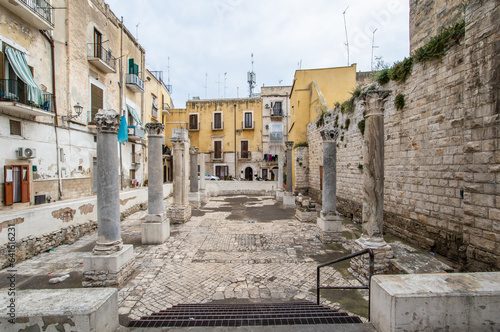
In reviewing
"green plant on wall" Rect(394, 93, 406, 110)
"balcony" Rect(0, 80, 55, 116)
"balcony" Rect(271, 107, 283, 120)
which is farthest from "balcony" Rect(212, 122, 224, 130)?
"green plant on wall" Rect(394, 93, 406, 110)

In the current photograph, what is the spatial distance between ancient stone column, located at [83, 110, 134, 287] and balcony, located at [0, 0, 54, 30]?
24.8 ft

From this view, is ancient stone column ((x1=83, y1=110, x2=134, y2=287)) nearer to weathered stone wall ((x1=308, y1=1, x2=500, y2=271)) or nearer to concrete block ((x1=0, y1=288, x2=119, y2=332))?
concrete block ((x1=0, y1=288, x2=119, y2=332))

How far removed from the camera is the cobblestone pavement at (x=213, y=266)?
432 cm

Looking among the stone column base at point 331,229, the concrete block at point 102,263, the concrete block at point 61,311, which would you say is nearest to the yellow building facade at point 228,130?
the stone column base at point 331,229

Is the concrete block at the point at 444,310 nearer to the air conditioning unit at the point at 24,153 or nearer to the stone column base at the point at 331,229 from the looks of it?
the stone column base at the point at 331,229

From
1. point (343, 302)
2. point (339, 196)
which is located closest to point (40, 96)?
point (343, 302)

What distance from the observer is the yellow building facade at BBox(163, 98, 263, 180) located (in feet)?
92.5

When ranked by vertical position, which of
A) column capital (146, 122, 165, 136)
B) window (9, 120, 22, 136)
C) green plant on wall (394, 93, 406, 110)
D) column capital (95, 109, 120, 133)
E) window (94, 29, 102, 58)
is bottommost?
column capital (95, 109, 120, 133)

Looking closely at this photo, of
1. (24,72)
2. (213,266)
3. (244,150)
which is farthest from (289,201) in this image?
(244,150)

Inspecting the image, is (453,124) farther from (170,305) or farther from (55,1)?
(55,1)

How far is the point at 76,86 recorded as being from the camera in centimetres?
1164

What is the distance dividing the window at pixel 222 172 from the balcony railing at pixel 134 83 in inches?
527

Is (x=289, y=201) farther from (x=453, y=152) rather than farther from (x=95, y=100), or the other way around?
(x=95, y=100)

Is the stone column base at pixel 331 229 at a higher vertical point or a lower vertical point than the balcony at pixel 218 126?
lower
